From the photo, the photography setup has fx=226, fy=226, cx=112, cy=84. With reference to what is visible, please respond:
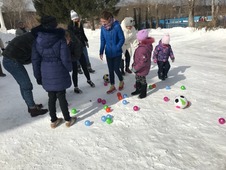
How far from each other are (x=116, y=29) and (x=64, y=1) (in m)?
21.3

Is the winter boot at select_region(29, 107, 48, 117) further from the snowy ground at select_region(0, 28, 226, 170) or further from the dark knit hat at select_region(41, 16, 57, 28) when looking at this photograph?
the dark knit hat at select_region(41, 16, 57, 28)

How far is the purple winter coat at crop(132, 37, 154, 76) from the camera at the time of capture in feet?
15.7

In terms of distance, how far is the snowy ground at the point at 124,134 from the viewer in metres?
3.09

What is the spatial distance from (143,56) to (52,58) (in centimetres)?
207

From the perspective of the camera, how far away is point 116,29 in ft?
16.1

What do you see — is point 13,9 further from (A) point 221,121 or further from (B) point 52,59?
(A) point 221,121

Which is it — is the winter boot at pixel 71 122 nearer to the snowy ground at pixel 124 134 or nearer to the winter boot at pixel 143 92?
the snowy ground at pixel 124 134

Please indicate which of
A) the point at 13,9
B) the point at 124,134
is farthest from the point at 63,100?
the point at 13,9

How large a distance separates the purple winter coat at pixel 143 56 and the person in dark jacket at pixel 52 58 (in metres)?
1.80

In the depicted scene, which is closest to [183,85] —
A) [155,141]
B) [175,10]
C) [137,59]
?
[137,59]

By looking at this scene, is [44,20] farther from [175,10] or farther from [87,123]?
[175,10]

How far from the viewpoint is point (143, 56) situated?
4.81 meters

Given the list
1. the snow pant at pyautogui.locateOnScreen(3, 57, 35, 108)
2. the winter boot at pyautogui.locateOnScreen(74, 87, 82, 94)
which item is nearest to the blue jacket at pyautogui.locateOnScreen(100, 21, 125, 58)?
the winter boot at pyautogui.locateOnScreen(74, 87, 82, 94)

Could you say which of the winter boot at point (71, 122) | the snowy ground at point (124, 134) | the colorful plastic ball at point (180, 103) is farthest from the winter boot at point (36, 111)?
the colorful plastic ball at point (180, 103)
